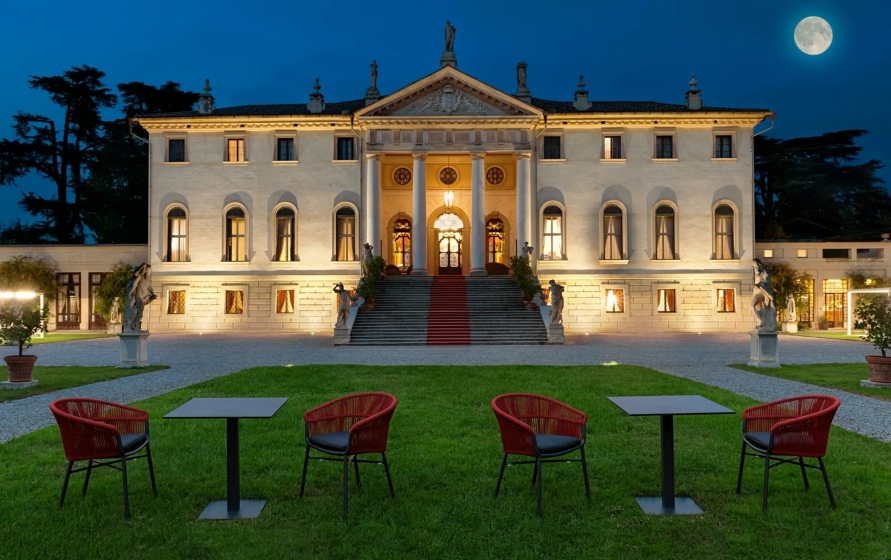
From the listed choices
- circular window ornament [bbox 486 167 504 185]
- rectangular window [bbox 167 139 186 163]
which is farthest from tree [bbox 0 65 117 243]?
A: circular window ornament [bbox 486 167 504 185]

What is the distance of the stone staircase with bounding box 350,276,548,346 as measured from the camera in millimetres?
23125

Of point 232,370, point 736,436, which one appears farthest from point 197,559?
point 232,370

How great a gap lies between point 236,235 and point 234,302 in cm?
329

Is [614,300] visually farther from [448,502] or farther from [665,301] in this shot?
[448,502]

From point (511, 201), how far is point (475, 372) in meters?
19.6

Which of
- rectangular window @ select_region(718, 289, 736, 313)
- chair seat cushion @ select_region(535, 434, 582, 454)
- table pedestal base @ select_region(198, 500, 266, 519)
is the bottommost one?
table pedestal base @ select_region(198, 500, 266, 519)

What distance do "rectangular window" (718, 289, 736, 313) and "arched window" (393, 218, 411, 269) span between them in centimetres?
1524

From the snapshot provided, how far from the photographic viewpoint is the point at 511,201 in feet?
107

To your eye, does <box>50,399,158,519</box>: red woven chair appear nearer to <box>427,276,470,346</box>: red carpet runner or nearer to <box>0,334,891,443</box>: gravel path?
<box>0,334,891,443</box>: gravel path

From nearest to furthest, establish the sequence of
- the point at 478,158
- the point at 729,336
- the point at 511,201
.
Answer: the point at 729,336 < the point at 478,158 < the point at 511,201

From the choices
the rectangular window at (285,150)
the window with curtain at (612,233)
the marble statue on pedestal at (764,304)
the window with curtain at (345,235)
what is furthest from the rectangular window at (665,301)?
the rectangular window at (285,150)

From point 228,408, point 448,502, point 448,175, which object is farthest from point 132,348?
point 448,175

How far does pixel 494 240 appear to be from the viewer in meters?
33.0

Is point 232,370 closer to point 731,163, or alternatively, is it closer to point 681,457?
point 681,457
